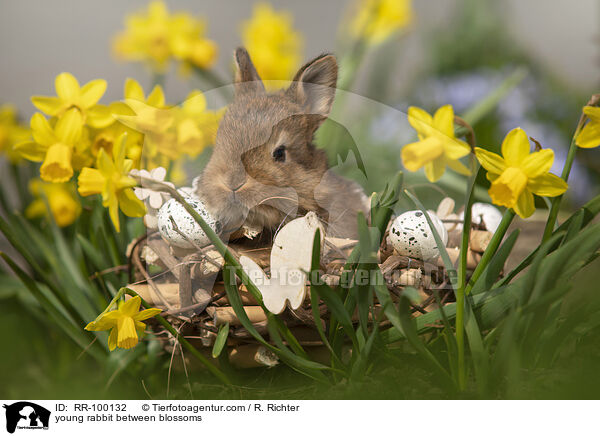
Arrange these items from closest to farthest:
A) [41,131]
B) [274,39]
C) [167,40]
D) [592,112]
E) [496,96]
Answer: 1. [592,112]
2. [41,131]
3. [496,96]
4. [167,40]
5. [274,39]

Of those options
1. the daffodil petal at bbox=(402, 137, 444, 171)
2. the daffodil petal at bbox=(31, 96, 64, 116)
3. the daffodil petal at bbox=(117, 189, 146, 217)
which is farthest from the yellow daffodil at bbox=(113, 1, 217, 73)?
the daffodil petal at bbox=(402, 137, 444, 171)

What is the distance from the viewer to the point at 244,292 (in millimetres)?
417

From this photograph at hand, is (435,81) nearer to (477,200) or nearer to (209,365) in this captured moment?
(477,200)

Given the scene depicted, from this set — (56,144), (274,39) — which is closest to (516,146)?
(56,144)

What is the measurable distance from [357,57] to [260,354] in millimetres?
540

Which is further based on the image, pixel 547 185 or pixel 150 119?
pixel 150 119

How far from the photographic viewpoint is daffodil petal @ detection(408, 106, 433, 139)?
1.22 feet

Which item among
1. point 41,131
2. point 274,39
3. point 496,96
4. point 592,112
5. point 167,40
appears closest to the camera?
point 592,112

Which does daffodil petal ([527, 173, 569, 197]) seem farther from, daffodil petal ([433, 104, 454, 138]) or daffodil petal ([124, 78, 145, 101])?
daffodil petal ([124, 78, 145, 101])

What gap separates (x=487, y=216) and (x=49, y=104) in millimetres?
492

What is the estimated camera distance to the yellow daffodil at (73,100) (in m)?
0.49

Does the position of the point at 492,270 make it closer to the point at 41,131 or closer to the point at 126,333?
the point at 126,333

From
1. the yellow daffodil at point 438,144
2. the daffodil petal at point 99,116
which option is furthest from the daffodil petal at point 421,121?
the daffodil petal at point 99,116
